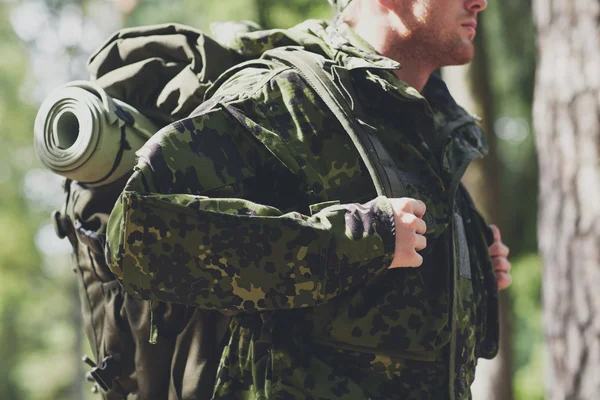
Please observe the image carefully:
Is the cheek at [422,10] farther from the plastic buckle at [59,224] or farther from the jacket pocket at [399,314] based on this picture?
the plastic buckle at [59,224]

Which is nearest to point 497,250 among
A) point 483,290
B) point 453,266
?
point 483,290

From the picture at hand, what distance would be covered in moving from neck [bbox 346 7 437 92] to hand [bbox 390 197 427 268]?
764mm

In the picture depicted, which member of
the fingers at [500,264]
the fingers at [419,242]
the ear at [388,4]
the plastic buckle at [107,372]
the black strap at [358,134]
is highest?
the ear at [388,4]

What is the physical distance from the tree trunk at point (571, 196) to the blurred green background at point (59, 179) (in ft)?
7.20

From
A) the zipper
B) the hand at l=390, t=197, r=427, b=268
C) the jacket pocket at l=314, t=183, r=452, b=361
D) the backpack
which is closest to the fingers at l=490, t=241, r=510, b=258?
the zipper

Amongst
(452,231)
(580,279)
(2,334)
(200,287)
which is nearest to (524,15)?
(580,279)

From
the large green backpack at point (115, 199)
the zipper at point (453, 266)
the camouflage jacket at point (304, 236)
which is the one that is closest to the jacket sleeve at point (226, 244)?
the camouflage jacket at point (304, 236)

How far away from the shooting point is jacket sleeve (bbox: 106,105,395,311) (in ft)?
6.95

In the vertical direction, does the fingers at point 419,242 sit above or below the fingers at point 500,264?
below

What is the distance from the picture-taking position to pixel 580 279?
3730 millimetres

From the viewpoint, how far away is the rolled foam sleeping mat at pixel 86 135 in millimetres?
2445

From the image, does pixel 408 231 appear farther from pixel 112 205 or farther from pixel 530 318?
pixel 530 318

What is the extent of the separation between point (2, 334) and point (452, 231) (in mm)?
26713

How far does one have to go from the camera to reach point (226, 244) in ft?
7.01
